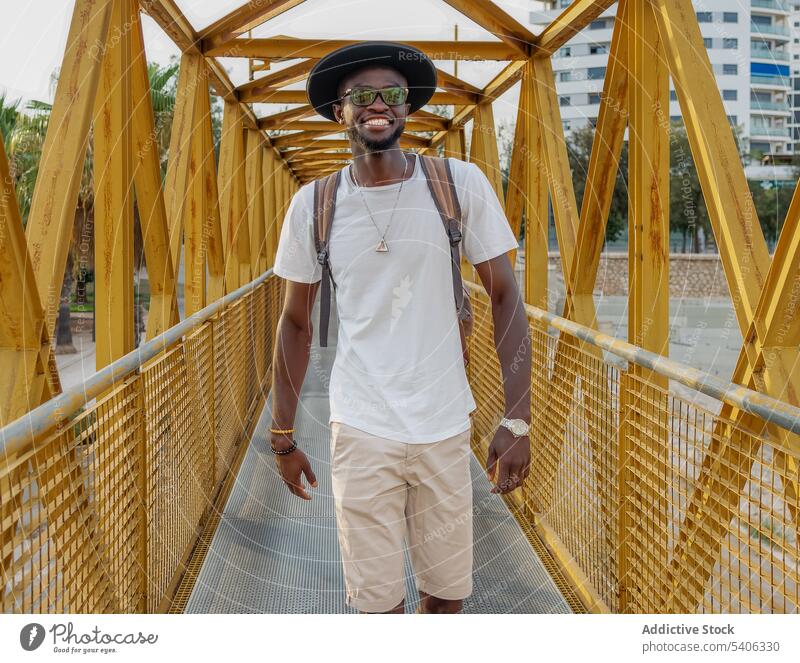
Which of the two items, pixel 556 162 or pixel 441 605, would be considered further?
pixel 556 162

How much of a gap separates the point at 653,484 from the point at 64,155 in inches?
89.9

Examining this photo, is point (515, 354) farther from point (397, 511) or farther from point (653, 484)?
point (653, 484)

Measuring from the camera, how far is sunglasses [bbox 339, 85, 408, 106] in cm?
226

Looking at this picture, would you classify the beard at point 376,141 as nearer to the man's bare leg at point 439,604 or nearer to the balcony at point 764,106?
the man's bare leg at point 439,604

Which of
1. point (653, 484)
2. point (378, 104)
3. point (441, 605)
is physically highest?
point (378, 104)

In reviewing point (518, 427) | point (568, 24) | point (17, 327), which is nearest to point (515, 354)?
point (518, 427)

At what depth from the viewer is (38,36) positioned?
3416mm

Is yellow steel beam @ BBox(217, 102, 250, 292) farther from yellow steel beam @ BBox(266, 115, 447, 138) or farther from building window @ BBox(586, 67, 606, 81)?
building window @ BBox(586, 67, 606, 81)

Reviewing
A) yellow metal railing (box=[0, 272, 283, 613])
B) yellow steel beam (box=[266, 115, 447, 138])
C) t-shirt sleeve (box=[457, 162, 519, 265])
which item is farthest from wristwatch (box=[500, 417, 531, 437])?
yellow steel beam (box=[266, 115, 447, 138])

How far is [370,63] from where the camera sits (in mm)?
2346

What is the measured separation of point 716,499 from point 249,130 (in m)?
7.89

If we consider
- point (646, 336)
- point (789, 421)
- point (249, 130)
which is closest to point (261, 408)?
point (249, 130)

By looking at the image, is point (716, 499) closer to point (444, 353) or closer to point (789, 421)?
point (789, 421)

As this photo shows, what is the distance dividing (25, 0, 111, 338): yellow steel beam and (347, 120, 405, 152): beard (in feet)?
3.45
